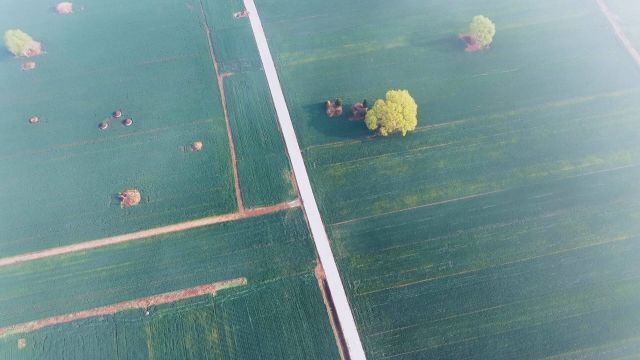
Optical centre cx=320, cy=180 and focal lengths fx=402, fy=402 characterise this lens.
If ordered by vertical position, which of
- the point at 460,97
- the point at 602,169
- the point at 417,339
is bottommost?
the point at 417,339

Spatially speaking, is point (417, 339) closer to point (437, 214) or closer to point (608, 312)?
point (437, 214)

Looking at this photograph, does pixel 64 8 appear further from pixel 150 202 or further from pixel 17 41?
pixel 150 202

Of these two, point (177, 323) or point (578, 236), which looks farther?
point (578, 236)

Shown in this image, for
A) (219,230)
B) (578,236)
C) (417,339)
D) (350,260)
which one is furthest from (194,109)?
(578,236)

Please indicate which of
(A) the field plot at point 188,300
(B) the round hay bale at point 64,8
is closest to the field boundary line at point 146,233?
(A) the field plot at point 188,300

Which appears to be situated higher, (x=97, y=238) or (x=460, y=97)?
(x=460, y=97)

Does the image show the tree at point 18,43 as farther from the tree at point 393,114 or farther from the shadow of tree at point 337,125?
the tree at point 393,114
